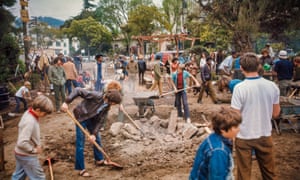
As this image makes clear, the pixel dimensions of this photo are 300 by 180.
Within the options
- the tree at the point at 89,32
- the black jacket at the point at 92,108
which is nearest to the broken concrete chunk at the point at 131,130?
the black jacket at the point at 92,108

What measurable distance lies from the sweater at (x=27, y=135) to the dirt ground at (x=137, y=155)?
1.50 meters

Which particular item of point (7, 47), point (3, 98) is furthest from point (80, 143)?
point (7, 47)

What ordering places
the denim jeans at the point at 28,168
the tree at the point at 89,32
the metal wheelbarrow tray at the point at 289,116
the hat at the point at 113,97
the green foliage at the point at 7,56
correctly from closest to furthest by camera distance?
the denim jeans at the point at 28,168 → the hat at the point at 113,97 → the metal wheelbarrow tray at the point at 289,116 → the green foliage at the point at 7,56 → the tree at the point at 89,32

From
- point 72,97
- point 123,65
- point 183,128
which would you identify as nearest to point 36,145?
point 72,97

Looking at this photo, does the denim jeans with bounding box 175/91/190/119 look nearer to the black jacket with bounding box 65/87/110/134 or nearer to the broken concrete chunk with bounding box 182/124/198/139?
the broken concrete chunk with bounding box 182/124/198/139

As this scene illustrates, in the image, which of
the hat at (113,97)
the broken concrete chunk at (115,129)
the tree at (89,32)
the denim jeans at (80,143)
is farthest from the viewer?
the tree at (89,32)

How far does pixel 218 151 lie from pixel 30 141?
200 centimetres

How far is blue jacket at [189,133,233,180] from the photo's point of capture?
6.19ft

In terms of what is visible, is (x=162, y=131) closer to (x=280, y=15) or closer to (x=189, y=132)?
(x=189, y=132)

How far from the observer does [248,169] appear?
271cm

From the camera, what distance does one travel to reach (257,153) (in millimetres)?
2701

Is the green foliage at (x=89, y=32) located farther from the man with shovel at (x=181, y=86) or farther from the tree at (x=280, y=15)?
the man with shovel at (x=181, y=86)

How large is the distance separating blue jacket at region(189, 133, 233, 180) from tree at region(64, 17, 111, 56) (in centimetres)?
4072

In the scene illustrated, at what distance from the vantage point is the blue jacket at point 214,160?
189 cm
